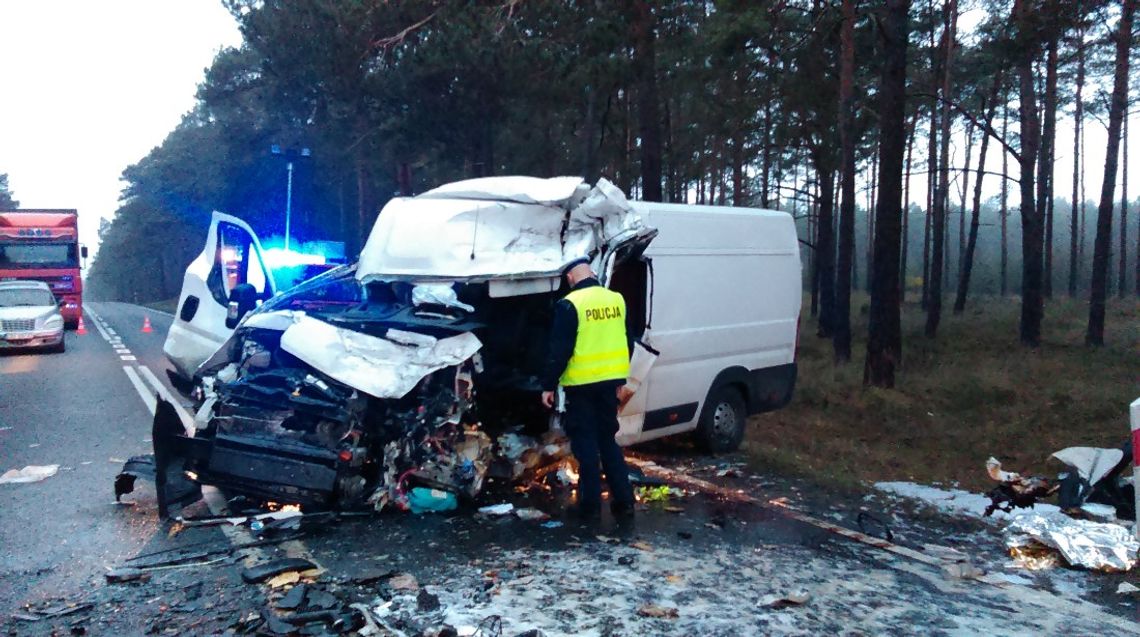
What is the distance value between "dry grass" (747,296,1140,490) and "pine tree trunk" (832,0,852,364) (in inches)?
35.7

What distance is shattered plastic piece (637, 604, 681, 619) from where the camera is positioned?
4258 millimetres

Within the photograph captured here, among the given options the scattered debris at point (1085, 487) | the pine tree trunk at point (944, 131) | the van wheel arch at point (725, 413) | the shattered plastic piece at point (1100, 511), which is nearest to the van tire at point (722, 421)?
the van wheel arch at point (725, 413)

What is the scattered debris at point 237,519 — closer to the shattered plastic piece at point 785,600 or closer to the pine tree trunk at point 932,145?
the shattered plastic piece at point 785,600

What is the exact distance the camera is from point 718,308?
812 cm

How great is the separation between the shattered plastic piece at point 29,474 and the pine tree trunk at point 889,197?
10625mm

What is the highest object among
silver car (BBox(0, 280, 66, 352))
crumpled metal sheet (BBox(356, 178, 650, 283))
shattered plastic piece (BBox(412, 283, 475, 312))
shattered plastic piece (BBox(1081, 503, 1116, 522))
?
crumpled metal sheet (BBox(356, 178, 650, 283))

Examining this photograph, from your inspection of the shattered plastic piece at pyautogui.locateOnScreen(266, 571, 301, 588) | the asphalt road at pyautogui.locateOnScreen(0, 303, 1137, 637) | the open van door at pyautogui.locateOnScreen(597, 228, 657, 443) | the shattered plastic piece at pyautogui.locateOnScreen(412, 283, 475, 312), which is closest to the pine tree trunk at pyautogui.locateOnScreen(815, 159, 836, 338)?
the open van door at pyautogui.locateOnScreen(597, 228, 657, 443)

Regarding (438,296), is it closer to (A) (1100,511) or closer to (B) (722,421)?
(B) (722,421)

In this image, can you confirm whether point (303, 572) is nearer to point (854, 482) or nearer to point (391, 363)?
point (391, 363)

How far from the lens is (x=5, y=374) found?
14977 mm

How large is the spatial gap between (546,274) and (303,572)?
2.66 m

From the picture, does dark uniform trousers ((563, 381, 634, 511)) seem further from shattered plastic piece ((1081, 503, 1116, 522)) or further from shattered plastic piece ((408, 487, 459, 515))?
shattered plastic piece ((1081, 503, 1116, 522))

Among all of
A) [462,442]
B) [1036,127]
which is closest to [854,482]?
[462,442]

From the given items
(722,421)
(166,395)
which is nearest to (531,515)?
(722,421)
